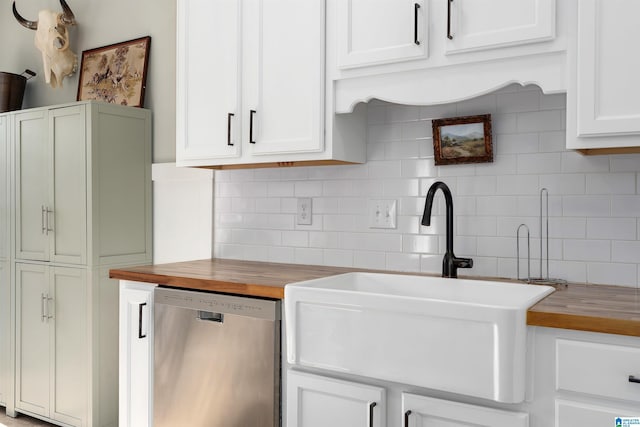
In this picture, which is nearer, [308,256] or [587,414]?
[587,414]

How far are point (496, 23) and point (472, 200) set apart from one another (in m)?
0.68

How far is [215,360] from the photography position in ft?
6.68

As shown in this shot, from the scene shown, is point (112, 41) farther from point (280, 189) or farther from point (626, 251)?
point (626, 251)

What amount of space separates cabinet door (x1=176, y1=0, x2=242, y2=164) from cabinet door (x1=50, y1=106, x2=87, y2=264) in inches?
25.8

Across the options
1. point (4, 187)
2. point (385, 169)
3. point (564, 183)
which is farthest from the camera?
point (4, 187)

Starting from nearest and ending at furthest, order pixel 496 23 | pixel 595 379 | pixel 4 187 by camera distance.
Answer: pixel 595 379 → pixel 496 23 → pixel 4 187

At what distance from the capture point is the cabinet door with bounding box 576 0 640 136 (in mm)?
1578

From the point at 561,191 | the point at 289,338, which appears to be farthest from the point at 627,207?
the point at 289,338

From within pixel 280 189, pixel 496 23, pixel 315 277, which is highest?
pixel 496 23

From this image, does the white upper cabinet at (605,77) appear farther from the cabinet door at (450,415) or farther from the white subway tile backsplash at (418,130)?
the cabinet door at (450,415)

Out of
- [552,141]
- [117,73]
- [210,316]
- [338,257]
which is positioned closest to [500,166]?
[552,141]

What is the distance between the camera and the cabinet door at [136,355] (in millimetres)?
2270

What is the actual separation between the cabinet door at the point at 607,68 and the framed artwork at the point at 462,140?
1.53ft

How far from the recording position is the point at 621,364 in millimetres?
1332
